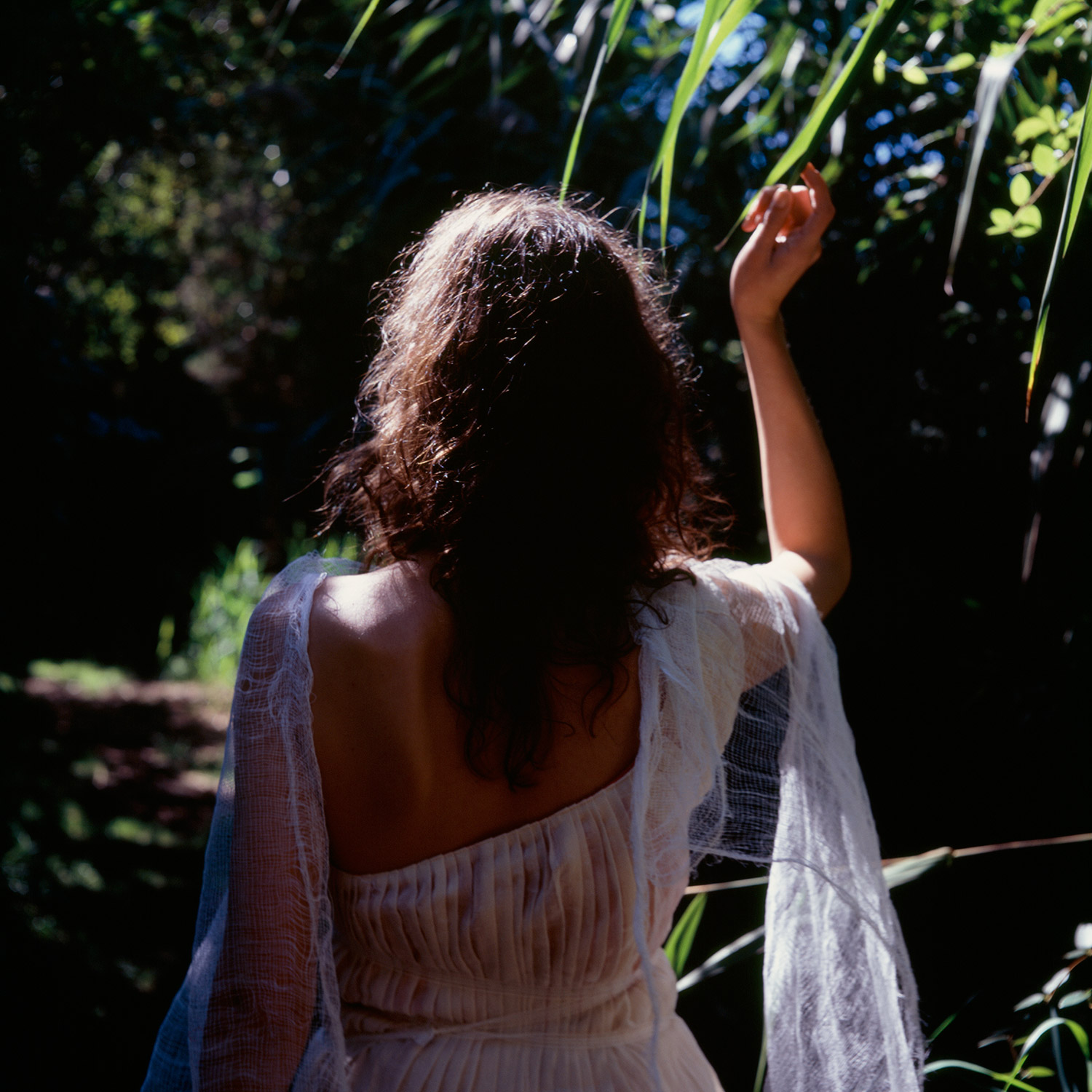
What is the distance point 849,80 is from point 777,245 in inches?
8.2

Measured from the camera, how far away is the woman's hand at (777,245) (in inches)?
40.8

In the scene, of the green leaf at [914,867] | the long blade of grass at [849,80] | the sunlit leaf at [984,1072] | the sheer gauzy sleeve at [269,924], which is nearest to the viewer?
the sheer gauzy sleeve at [269,924]

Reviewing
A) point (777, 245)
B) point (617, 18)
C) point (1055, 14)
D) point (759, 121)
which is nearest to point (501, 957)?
point (777, 245)

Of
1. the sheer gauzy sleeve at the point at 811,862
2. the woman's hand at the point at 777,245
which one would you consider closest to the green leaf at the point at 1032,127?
the woman's hand at the point at 777,245

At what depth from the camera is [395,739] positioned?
776 mm

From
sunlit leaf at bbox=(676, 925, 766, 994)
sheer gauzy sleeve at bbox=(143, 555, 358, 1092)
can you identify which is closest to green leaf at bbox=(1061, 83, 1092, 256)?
sheer gauzy sleeve at bbox=(143, 555, 358, 1092)

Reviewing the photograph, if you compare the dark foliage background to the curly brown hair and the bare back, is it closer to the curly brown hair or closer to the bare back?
the curly brown hair

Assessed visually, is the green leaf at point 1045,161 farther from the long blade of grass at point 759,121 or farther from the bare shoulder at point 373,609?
the bare shoulder at point 373,609

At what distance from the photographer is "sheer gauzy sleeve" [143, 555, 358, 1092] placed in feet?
2.43

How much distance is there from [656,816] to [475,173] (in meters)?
2.25

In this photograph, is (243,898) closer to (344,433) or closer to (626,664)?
(626,664)

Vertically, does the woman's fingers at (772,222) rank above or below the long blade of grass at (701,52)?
below

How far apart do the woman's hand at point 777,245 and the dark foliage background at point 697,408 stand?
0.18 meters

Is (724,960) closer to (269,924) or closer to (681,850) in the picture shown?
(681,850)
